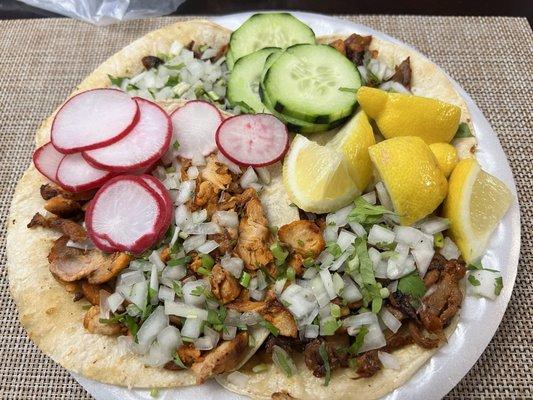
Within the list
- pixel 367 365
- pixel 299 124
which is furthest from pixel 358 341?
pixel 299 124

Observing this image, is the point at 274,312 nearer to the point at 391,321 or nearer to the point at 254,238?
the point at 254,238

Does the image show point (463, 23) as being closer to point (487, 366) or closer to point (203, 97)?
point (203, 97)

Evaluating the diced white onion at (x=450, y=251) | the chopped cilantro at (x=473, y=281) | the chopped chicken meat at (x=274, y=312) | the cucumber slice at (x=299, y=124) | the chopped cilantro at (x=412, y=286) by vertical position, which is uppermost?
the cucumber slice at (x=299, y=124)

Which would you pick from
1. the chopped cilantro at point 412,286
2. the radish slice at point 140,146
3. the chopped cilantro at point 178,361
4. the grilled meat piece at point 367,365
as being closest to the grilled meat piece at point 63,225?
the radish slice at point 140,146

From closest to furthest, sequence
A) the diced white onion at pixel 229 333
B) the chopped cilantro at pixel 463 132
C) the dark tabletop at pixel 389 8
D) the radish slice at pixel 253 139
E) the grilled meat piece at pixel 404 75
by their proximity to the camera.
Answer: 1. the diced white onion at pixel 229 333
2. the radish slice at pixel 253 139
3. the chopped cilantro at pixel 463 132
4. the grilled meat piece at pixel 404 75
5. the dark tabletop at pixel 389 8

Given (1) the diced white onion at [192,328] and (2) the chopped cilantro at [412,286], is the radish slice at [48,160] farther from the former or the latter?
(2) the chopped cilantro at [412,286]

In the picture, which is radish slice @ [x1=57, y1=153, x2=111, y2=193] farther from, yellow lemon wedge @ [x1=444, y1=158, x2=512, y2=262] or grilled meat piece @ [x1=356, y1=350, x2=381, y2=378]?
yellow lemon wedge @ [x1=444, y1=158, x2=512, y2=262]

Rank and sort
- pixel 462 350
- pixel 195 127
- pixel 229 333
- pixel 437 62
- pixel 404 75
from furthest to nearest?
1. pixel 437 62
2. pixel 404 75
3. pixel 195 127
4. pixel 462 350
5. pixel 229 333
